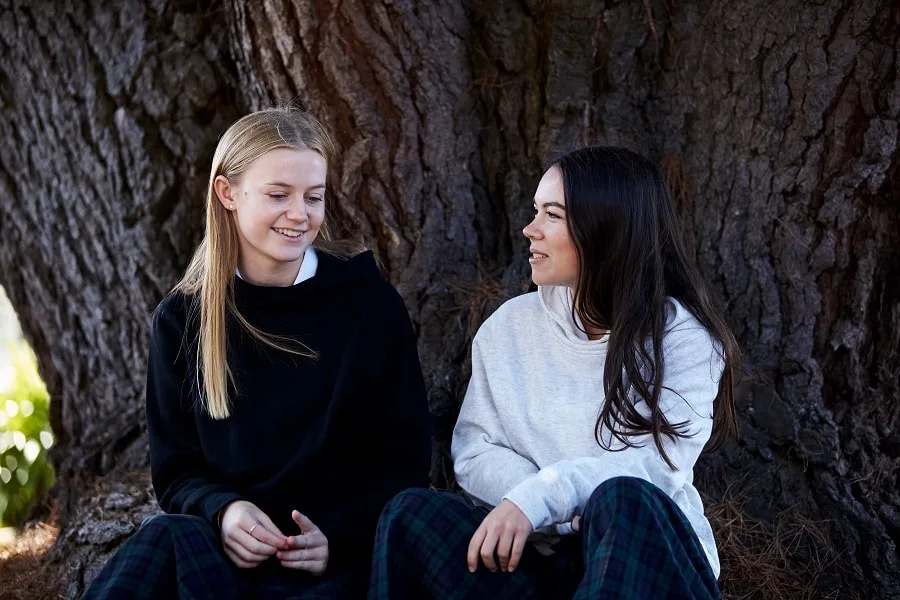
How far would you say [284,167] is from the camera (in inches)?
105

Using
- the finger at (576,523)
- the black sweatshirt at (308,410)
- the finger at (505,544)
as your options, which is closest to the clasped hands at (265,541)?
the black sweatshirt at (308,410)

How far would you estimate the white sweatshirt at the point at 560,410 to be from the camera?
95.0 inches

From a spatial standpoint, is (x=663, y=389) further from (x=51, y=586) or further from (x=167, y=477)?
(x=51, y=586)

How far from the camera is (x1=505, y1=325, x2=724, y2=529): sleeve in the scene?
228 cm

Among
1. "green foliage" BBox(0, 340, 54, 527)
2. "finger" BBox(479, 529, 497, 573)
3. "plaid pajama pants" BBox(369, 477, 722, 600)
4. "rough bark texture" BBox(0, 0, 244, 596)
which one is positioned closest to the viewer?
"plaid pajama pants" BBox(369, 477, 722, 600)

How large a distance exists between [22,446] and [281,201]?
2.64 meters

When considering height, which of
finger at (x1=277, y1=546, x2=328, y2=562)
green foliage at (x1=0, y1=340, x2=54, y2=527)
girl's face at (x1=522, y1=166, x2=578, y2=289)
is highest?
girl's face at (x1=522, y1=166, x2=578, y2=289)

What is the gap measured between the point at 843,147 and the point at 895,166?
156 millimetres

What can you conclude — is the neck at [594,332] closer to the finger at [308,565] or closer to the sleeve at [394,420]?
the sleeve at [394,420]

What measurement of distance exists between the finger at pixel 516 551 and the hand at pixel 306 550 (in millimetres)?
520

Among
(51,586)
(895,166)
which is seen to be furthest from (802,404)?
(51,586)

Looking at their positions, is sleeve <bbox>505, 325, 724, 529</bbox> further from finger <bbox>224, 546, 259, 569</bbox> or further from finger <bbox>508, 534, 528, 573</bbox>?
finger <bbox>224, 546, 259, 569</bbox>

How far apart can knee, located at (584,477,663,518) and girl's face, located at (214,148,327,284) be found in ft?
3.43

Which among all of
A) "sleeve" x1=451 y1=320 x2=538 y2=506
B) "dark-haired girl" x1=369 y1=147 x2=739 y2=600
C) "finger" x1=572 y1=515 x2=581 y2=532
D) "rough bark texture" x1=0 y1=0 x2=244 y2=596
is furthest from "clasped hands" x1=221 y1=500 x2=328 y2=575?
"rough bark texture" x1=0 y1=0 x2=244 y2=596
